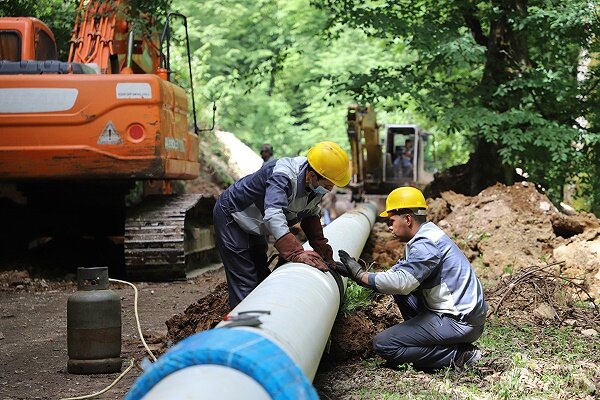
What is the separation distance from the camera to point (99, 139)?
10.4 meters

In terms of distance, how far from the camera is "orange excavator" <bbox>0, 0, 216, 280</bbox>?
10.3m

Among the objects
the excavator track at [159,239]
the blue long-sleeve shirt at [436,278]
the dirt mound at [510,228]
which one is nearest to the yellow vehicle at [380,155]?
the dirt mound at [510,228]

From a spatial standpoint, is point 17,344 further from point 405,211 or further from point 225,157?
point 225,157

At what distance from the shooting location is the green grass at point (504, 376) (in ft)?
17.5

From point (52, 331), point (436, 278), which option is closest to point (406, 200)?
point (436, 278)

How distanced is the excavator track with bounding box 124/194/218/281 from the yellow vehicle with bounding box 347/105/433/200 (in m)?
11.1

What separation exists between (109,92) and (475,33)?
7.50 metres

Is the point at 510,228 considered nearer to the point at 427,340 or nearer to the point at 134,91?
the point at 134,91

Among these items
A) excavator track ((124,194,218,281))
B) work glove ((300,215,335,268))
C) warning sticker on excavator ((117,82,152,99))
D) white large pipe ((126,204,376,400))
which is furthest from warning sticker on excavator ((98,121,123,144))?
white large pipe ((126,204,376,400))

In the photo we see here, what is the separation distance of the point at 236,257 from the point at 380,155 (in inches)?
698

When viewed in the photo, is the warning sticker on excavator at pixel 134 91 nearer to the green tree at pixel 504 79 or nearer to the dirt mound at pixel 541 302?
the dirt mound at pixel 541 302

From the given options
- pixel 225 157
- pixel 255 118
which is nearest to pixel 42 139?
pixel 225 157

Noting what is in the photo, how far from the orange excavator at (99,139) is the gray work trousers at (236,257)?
12.4 feet

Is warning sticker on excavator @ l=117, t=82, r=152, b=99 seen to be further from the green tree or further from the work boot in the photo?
the work boot
